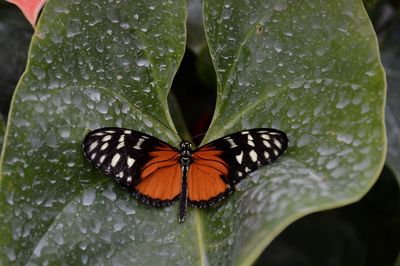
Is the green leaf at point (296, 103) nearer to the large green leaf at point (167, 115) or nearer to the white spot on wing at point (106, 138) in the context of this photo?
the large green leaf at point (167, 115)

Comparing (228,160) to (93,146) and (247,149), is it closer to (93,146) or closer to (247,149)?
(247,149)

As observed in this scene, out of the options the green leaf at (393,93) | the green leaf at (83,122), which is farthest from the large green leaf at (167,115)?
the green leaf at (393,93)

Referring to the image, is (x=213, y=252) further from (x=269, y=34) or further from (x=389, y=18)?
(x=389, y=18)

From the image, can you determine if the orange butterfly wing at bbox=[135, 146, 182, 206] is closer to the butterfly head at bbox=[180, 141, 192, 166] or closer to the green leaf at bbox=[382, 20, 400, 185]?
the butterfly head at bbox=[180, 141, 192, 166]

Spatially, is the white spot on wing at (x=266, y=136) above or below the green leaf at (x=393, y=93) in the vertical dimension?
above

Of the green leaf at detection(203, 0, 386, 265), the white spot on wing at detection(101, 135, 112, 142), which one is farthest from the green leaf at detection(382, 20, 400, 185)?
the white spot on wing at detection(101, 135, 112, 142)

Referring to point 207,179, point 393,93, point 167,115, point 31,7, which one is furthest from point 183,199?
point 393,93
